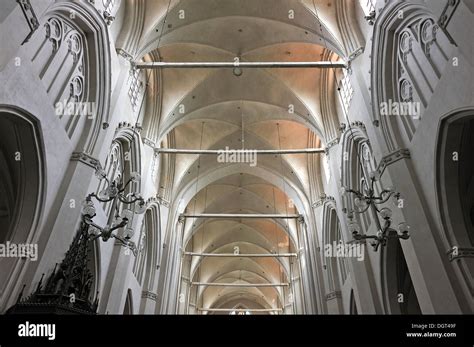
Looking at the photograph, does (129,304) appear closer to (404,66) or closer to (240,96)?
(240,96)

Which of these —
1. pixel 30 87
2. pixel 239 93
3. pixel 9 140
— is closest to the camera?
pixel 30 87

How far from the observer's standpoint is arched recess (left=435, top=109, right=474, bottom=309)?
723 cm

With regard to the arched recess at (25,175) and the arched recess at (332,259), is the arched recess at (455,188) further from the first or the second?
the arched recess at (25,175)

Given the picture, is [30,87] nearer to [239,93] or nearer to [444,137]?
[444,137]

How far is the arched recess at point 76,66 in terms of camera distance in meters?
8.66

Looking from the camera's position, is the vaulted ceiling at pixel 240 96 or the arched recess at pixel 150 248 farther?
the arched recess at pixel 150 248

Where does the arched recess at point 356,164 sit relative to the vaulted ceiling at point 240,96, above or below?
below

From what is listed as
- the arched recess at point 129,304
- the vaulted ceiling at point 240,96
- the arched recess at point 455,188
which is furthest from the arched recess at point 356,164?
the arched recess at point 129,304

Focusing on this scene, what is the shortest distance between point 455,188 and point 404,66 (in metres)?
3.59

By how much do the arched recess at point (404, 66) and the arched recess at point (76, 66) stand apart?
7772 millimetres

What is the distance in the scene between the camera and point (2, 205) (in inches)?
428
